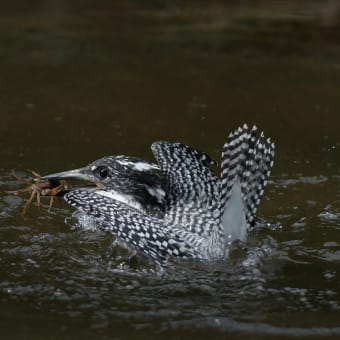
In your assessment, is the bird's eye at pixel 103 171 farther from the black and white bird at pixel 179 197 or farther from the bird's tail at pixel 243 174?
the bird's tail at pixel 243 174

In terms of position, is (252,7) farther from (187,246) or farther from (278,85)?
(187,246)

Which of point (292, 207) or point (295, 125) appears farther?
point (295, 125)

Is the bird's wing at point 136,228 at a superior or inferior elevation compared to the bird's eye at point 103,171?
inferior

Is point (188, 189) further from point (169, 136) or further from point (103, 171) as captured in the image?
point (169, 136)

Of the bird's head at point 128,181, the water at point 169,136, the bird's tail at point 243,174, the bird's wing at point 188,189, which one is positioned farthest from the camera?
the bird's head at point 128,181

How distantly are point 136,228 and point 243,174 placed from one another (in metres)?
0.79

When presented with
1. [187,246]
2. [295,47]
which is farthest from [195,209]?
Answer: [295,47]

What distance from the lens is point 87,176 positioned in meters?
6.51

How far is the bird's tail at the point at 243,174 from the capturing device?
6055 millimetres

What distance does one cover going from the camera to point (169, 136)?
8.22 m

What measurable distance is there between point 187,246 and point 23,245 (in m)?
1.05

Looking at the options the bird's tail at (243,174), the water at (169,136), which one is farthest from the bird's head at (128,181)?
the bird's tail at (243,174)

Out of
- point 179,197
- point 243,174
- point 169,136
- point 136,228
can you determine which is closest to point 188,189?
point 179,197

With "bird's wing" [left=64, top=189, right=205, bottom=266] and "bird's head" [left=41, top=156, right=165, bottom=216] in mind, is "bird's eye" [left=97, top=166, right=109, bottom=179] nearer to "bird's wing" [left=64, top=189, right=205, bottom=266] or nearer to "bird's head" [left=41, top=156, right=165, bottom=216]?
"bird's head" [left=41, top=156, right=165, bottom=216]
